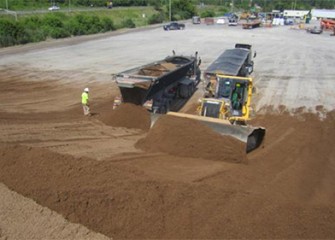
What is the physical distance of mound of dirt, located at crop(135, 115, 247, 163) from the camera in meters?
12.0

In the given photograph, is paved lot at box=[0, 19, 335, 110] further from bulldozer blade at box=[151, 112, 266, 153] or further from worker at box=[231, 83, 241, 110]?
bulldozer blade at box=[151, 112, 266, 153]

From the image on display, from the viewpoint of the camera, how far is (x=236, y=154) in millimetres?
11898

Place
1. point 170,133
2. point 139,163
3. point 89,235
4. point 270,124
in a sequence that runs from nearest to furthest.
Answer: point 89,235 < point 139,163 < point 170,133 < point 270,124

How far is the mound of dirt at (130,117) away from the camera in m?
15.3

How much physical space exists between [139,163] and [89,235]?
4125 mm

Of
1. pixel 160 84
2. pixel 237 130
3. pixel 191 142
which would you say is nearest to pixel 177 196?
pixel 191 142

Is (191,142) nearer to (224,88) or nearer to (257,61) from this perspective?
(224,88)

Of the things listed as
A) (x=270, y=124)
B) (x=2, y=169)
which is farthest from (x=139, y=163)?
(x=270, y=124)

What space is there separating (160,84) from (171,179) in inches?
283

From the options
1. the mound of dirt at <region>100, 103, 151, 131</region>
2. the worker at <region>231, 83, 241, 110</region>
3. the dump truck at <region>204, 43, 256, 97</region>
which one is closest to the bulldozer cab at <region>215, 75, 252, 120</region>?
the worker at <region>231, 83, 241, 110</region>

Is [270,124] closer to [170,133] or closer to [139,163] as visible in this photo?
[170,133]

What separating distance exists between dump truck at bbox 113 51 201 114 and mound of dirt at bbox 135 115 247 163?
8.77 ft

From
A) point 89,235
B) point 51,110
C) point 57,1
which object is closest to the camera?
point 89,235

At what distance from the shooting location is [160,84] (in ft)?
53.6
